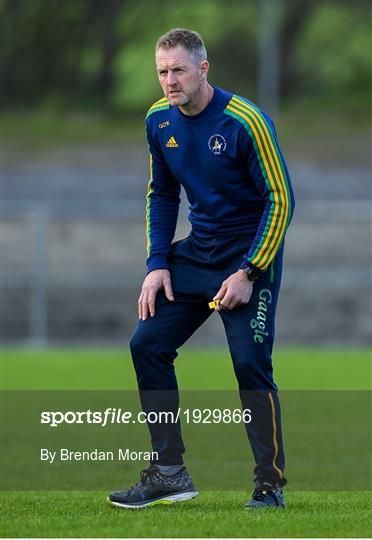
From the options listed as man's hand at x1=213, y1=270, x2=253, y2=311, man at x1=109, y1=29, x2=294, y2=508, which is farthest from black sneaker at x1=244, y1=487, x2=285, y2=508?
man's hand at x1=213, y1=270, x2=253, y2=311

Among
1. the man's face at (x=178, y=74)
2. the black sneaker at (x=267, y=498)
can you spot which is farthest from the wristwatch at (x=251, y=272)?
the black sneaker at (x=267, y=498)

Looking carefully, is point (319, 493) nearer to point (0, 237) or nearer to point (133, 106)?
point (0, 237)

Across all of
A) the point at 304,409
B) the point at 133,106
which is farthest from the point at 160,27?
the point at 304,409

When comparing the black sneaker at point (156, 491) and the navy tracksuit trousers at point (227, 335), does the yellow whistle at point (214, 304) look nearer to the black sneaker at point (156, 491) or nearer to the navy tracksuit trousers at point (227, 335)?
the navy tracksuit trousers at point (227, 335)

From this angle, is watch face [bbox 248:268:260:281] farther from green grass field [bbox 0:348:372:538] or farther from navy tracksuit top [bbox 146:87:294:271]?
green grass field [bbox 0:348:372:538]

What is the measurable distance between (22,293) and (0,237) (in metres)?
1.16

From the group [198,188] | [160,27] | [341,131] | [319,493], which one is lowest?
[319,493]

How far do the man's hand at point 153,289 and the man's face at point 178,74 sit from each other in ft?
2.72

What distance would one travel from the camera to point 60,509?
5883mm

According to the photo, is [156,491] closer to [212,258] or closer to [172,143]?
[212,258]

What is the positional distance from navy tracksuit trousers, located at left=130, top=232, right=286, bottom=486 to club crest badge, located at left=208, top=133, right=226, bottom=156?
0.41 metres

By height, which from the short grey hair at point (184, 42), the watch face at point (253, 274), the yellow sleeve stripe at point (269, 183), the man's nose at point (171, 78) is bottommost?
the watch face at point (253, 274)

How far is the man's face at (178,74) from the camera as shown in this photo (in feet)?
18.9

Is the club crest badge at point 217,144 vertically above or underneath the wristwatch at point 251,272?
above
